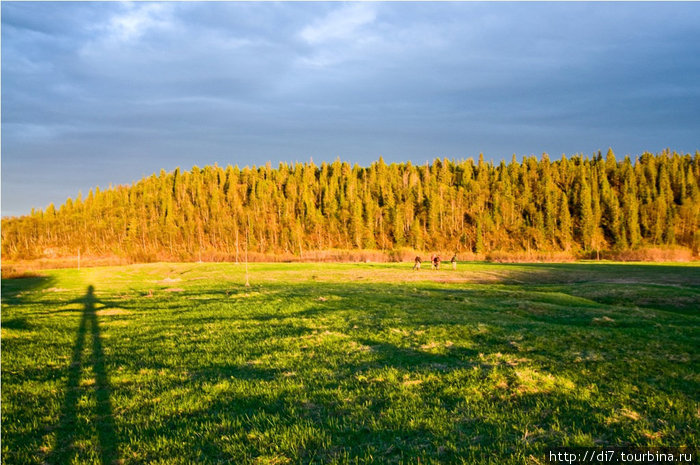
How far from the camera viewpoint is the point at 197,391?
356 inches

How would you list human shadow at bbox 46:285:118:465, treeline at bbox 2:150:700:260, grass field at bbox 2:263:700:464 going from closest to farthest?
human shadow at bbox 46:285:118:465 → grass field at bbox 2:263:700:464 → treeline at bbox 2:150:700:260

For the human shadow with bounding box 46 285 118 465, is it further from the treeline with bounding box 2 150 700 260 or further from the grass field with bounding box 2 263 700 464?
the treeline with bounding box 2 150 700 260

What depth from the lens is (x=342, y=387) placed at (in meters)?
9.09

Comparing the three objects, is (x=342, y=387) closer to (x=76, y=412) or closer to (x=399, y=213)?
(x=76, y=412)

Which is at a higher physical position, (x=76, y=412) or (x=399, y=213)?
(x=399, y=213)

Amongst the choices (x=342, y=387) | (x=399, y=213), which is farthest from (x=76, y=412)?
(x=399, y=213)

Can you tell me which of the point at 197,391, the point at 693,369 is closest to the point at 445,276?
the point at 693,369

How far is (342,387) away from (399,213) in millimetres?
142722

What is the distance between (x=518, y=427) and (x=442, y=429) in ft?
4.41

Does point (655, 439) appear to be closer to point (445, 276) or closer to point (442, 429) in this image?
point (442, 429)

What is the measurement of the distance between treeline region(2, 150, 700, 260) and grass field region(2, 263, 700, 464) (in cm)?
11148

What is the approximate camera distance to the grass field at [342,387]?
6.44m

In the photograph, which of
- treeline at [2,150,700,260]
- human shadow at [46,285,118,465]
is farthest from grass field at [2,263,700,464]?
treeline at [2,150,700,260]

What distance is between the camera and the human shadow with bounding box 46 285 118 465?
6316 millimetres
